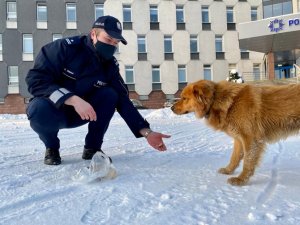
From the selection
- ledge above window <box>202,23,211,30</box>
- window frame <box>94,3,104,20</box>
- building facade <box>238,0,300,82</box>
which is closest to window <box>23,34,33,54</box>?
window frame <box>94,3,104,20</box>

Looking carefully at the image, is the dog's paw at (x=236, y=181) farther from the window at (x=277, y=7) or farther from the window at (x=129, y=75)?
the window at (x=277, y=7)

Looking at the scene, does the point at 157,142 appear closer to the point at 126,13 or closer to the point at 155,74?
the point at 155,74

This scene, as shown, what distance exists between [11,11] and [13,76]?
5540mm

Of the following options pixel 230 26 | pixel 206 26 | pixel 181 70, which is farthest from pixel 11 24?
pixel 230 26

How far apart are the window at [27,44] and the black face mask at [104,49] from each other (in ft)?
82.8

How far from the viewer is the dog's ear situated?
9.26 ft

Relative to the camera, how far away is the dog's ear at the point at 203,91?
9.26ft

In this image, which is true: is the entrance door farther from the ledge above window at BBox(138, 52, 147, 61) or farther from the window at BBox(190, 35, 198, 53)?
the ledge above window at BBox(138, 52, 147, 61)

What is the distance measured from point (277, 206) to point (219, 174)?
89 centimetres

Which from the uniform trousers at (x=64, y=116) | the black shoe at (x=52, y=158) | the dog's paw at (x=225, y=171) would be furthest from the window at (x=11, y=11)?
the dog's paw at (x=225, y=171)

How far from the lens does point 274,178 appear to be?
97.0 inches

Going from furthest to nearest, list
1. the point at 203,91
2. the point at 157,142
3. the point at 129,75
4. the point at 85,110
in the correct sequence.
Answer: the point at 129,75 < the point at 203,91 < the point at 157,142 < the point at 85,110

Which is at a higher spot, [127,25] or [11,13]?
[11,13]

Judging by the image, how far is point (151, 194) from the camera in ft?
6.50
